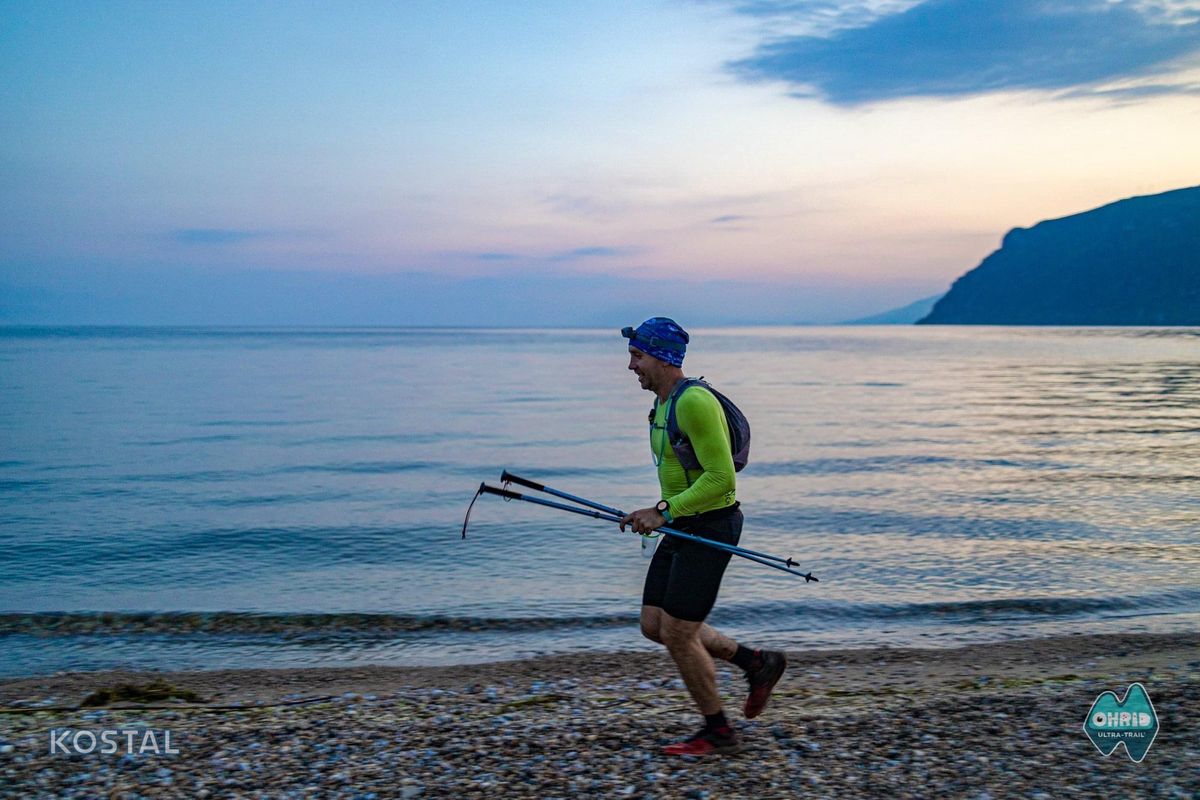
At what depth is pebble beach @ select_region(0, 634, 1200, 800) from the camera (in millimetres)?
5430

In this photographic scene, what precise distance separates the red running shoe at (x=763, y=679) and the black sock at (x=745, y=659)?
4cm

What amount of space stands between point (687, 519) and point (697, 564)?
28cm

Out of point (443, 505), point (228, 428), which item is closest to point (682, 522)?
point (443, 505)

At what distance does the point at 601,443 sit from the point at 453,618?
19060 millimetres

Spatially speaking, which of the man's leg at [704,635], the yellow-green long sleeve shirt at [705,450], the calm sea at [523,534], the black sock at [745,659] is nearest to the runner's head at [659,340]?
the yellow-green long sleeve shirt at [705,450]

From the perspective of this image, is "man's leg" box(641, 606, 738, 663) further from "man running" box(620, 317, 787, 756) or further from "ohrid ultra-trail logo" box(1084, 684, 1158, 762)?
"ohrid ultra-trail logo" box(1084, 684, 1158, 762)

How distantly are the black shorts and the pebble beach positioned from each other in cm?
101

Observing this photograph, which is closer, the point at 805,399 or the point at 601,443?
the point at 601,443

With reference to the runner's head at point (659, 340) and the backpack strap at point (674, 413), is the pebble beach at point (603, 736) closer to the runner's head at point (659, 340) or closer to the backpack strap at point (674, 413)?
the backpack strap at point (674, 413)

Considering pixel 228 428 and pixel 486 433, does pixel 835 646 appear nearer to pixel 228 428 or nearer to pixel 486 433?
pixel 486 433

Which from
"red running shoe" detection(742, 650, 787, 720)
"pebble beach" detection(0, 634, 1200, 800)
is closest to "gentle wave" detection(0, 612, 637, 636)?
"pebble beach" detection(0, 634, 1200, 800)

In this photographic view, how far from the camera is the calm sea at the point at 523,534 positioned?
10664 mm

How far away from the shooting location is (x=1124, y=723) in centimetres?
634

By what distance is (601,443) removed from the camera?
2998 centimetres
